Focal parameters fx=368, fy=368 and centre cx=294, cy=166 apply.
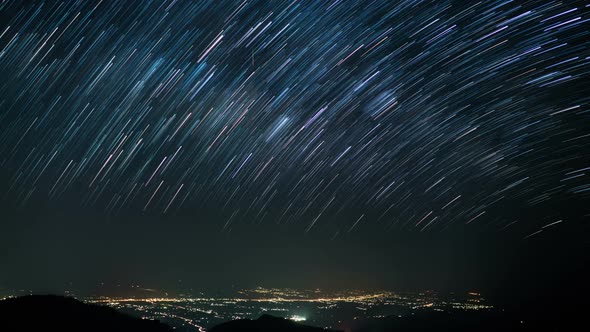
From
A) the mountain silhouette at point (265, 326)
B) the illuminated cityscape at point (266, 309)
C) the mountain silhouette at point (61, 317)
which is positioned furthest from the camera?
the illuminated cityscape at point (266, 309)

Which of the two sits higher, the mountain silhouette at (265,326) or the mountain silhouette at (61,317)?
the mountain silhouette at (265,326)

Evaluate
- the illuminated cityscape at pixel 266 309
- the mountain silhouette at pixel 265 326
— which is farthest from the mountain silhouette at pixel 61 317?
the illuminated cityscape at pixel 266 309

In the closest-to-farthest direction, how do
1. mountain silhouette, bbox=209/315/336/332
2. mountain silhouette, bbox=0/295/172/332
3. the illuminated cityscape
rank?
1. mountain silhouette, bbox=0/295/172/332
2. mountain silhouette, bbox=209/315/336/332
3. the illuminated cityscape

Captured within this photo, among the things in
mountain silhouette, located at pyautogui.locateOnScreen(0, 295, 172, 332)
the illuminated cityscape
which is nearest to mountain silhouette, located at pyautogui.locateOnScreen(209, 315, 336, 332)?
mountain silhouette, located at pyautogui.locateOnScreen(0, 295, 172, 332)

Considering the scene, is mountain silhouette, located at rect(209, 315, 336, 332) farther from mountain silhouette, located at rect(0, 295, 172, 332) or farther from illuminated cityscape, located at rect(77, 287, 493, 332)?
illuminated cityscape, located at rect(77, 287, 493, 332)

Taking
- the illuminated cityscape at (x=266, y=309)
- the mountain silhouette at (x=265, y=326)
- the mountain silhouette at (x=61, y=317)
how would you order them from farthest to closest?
the illuminated cityscape at (x=266, y=309), the mountain silhouette at (x=265, y=326), the mountain silhouette at (x=61, y=317)

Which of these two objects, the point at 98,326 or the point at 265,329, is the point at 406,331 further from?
the point at 98,326

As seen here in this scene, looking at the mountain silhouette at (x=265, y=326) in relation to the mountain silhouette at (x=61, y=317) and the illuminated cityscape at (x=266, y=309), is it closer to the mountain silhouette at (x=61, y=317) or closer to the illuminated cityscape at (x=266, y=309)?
the mountain silhouette at (x=61, y=317)

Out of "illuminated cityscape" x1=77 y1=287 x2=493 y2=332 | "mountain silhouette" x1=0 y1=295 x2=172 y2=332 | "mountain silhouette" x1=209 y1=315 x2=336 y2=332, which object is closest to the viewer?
"mountain silhouette" x1=0 y1=295 x2=172 y2=332

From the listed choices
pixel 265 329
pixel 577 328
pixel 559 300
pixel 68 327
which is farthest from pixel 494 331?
pixel 559 300
